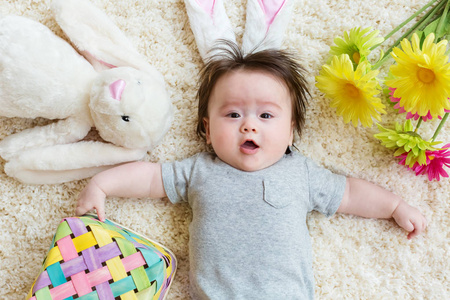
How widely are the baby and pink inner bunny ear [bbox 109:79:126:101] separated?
0.67 ft

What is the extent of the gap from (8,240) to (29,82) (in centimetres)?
45

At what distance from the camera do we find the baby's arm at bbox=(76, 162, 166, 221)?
40.0 inches

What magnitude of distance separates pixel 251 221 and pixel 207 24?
544mm

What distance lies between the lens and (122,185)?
3.40 feet

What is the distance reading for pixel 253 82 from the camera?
1004 millimetres

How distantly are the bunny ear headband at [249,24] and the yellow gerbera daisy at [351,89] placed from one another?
0.18 m

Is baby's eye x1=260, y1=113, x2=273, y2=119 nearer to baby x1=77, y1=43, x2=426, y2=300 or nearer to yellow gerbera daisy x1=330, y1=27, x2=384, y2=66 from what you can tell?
baby x1=77, y1=43, x2=426, y2=300

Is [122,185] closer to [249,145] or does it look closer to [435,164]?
[249,145]

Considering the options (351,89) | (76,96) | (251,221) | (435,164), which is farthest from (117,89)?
(435,164)

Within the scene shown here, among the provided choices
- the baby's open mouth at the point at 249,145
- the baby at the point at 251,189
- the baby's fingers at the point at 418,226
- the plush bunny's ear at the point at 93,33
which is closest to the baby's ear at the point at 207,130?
the baby at the point at 251,189

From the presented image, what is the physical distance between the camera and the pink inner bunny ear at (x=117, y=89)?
948 millimetres

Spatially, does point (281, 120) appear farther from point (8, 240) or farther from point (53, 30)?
point (8, 240)

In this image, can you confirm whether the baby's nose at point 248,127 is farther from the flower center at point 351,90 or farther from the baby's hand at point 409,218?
the baby's hand at point 409,218

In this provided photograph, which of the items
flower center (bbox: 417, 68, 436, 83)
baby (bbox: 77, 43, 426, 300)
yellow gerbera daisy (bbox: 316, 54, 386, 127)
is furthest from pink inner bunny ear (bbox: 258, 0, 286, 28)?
flower center (bbox: 417, 68, 436, 83)
